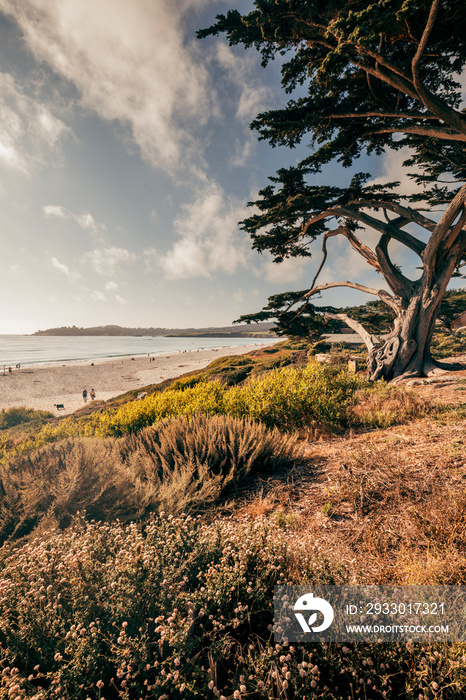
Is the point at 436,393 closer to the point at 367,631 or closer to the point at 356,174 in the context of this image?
the point at 367,631

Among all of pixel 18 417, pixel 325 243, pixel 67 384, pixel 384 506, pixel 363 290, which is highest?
pixel 325 243

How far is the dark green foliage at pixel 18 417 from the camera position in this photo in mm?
17094

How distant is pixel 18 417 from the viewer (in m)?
18.0

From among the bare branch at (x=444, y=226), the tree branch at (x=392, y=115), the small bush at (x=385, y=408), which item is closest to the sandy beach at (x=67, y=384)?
the small bush at (x=385, y=408)

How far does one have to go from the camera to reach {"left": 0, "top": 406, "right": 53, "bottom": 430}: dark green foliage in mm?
17094

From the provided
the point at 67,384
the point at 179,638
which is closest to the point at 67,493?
the point at 179,638

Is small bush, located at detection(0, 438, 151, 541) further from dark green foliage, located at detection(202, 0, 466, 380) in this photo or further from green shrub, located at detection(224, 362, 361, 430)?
dark green foliage, located at detection(202, 0, 466, 380)

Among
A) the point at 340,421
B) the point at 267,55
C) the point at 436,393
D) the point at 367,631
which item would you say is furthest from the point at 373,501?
the point at 267,55

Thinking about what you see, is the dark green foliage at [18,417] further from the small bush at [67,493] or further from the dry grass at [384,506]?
the dry grass at [384,506]

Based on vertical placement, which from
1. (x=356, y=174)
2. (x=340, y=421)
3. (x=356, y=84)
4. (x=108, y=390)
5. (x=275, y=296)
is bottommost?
(x=108, y=390)

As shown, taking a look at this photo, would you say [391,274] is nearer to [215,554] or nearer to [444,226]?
[444,226]

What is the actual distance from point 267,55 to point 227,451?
1087 centimetres

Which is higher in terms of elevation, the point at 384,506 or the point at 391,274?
the point at 391,274

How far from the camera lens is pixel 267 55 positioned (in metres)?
8.00
